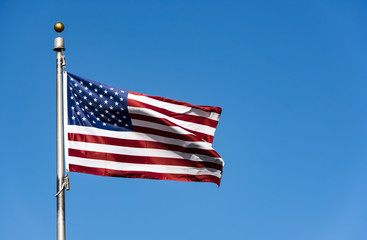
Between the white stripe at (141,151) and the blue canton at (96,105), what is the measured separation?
1.92 feet

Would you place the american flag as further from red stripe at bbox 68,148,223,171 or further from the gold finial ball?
the gold finial ball

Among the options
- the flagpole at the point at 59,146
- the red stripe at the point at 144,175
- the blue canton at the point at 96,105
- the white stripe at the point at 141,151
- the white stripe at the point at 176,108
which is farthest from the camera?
the white stripe at the point at 176,108

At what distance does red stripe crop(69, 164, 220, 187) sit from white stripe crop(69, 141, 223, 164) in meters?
0.53

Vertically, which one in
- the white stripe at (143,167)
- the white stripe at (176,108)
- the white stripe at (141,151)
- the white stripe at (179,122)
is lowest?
the white stripe at (143,167)

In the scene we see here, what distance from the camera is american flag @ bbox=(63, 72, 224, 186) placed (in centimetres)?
1733

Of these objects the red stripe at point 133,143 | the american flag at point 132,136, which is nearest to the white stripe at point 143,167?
the american flag at point 132,136

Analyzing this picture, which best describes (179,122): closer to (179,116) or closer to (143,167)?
(179,116)

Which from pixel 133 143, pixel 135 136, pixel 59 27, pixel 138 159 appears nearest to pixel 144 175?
pixel 138 159

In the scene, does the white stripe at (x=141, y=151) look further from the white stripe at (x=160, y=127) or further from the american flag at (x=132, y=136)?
the white stripe at (x=160, y=127)

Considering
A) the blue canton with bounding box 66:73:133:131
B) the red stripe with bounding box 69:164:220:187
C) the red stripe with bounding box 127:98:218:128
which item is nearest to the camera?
the red stripe with bounding box 69:164:220:187

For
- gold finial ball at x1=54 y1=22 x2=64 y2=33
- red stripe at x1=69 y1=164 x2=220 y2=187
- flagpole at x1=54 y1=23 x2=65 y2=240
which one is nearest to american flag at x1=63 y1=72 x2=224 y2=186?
red stripe at x1=69 y1=164 x2=220 y2=187

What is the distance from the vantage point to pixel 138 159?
60.0 feet

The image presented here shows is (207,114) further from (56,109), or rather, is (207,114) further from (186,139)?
(56,109)

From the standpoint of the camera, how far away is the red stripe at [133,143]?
56.9 feet
